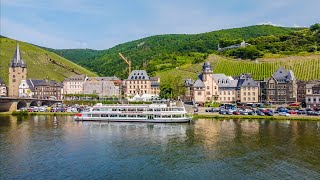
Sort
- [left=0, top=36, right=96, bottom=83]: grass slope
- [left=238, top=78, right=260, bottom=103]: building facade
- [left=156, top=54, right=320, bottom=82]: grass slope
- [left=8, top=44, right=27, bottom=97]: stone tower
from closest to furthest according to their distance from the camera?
[left=238, top=78, right=260, bottom=103]: building facade
[left=156, top=54, right=320, bottom=82]: grass slope
[left=8, top=44, right=27, bottom=97]: stone tower
[left=0, top=36, right=96, bottom=83]: grass slope

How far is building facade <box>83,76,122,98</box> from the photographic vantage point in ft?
Answer: 424

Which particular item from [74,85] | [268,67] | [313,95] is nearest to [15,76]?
[74,85]

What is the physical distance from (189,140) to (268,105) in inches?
2095

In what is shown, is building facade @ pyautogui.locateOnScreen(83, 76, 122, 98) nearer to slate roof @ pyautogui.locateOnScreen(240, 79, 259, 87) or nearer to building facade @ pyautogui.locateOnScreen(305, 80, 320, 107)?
slate roof @ pyautogui.locateOnScreen(240, 79, 259, 87)

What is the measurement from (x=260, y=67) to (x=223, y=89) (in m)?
25.3

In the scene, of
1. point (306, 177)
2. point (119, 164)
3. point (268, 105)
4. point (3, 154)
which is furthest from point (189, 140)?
point (268, 105)

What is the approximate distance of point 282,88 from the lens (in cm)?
10125

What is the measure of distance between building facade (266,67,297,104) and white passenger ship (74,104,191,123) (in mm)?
39414

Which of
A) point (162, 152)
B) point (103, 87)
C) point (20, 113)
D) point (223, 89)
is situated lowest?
point (162, 152)

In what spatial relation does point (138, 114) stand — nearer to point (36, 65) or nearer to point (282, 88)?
point (282, 88)

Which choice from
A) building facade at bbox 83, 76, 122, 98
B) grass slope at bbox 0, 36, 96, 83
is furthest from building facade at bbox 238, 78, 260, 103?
grass slope at bbox 0, 36, 96, 83

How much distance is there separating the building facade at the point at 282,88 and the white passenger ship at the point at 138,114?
129 feet

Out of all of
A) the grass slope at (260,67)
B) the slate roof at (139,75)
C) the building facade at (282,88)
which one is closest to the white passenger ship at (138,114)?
the grass slope at (260,67)

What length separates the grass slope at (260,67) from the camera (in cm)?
11481
